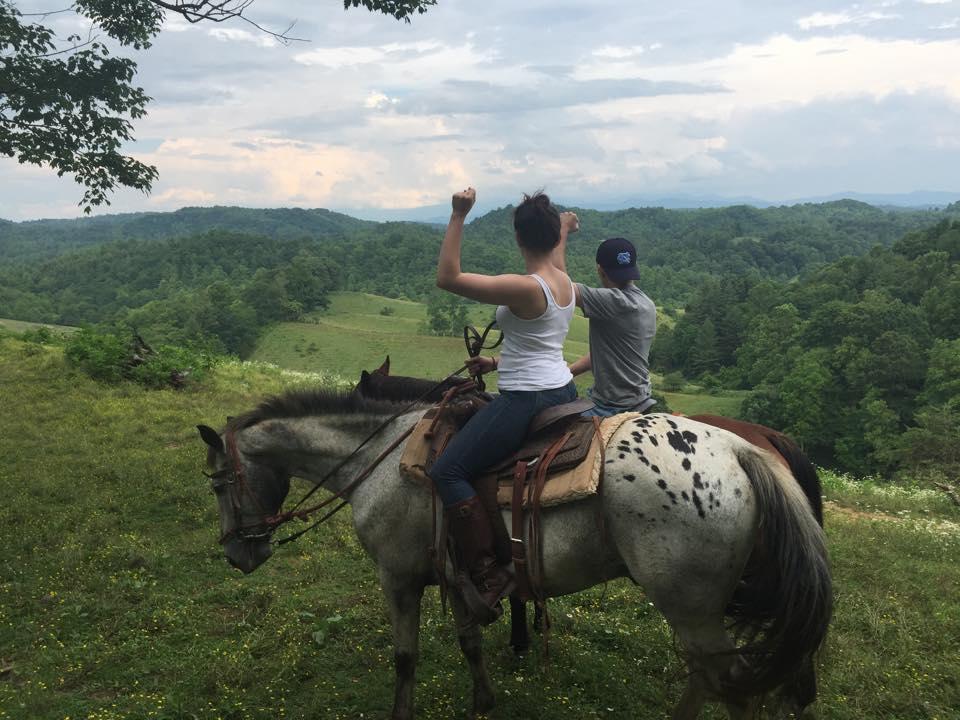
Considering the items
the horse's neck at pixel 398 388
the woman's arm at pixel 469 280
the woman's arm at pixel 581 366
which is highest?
the woman's arm at pixel 469 280

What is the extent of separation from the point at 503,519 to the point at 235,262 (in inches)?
6161

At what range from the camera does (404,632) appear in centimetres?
461

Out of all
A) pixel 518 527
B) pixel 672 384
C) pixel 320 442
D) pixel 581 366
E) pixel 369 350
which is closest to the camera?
pixel 518 527

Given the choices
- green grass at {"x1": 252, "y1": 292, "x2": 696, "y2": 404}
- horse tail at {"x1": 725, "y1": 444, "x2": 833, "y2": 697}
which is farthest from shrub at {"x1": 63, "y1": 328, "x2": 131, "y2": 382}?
green grass at {"x1": 252, "y1": 292, "x2": 696, "y2": 404}

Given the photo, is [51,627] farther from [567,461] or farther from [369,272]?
[369,272]

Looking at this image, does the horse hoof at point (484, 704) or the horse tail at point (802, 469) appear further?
the horse hoof at point (484, 704)

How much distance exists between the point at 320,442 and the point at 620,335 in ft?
7.64

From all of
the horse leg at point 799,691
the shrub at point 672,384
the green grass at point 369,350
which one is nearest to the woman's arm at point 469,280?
the horse leg at point 799,691

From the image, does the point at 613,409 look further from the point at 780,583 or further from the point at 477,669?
the point at 477,669

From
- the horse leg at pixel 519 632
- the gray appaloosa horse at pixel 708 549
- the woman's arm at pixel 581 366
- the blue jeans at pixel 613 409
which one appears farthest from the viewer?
the horse leg at pixel 519 632

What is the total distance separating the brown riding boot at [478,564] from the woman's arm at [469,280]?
1.28m

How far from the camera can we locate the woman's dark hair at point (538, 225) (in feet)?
12.1

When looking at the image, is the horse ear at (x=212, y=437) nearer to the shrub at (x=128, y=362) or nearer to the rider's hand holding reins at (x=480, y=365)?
the rider's hand holding reins at (x=480, y=365)

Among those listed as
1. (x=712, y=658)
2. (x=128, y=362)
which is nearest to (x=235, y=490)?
(x=712, y=658)
